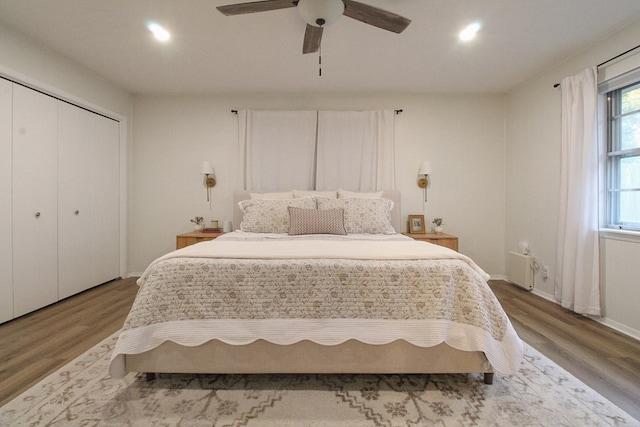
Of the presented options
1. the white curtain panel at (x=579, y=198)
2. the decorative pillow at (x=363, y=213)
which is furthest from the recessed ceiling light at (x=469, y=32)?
the decorative pillow at (x=363, y=213)

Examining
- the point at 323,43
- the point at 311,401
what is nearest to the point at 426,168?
the point at 323,43

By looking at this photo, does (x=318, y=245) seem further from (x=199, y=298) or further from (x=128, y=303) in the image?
(x=128, y=303)

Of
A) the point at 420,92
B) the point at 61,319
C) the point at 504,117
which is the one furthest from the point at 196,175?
the point at 504,117

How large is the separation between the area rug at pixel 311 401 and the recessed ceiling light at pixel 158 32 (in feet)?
8.38

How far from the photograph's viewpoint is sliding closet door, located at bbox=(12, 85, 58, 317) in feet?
7.86

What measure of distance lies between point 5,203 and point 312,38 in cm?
287

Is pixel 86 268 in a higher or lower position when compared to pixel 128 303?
higher

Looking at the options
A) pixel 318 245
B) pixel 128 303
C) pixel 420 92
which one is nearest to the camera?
pixel 318 245

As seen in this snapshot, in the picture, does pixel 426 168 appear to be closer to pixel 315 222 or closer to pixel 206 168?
pixel 315 222

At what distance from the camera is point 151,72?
303 cm

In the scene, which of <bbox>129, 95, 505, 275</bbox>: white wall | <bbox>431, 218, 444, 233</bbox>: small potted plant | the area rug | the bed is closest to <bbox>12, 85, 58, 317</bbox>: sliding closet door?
<bbox>129, 95, 505, 275</bbox>: white wall

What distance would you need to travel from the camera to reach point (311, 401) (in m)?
1.38

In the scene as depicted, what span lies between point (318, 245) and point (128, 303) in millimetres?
2248

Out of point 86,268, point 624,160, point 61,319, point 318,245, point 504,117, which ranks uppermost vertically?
point 504,117
